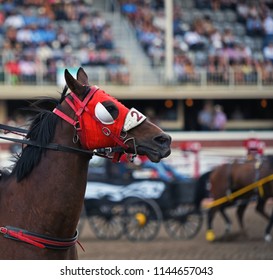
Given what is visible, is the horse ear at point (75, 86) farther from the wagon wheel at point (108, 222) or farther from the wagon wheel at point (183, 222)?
the wagon wheel at point (183, 222)

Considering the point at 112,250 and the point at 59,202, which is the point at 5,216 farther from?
the point at 112,250

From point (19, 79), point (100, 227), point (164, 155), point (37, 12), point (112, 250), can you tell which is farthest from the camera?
point (37, 12)

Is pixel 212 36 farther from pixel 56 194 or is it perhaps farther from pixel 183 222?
pixel 56 194

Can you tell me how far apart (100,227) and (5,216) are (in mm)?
10474

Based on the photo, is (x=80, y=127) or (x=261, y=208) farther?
(x=261, y=208)

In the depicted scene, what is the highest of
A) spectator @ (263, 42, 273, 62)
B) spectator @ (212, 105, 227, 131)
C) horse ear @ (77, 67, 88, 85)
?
spectator @ (263, 42, 273, 62)

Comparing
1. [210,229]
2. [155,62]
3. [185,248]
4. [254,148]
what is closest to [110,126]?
[185,248]

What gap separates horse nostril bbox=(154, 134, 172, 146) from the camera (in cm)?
523

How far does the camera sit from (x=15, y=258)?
5293mm

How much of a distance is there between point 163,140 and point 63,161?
25.1 inches


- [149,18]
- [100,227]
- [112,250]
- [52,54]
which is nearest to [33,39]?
[52,54]

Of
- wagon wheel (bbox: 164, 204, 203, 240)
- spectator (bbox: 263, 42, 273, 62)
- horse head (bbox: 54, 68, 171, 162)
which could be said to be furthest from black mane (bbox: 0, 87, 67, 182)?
spectator (bbox: 263, 42, 273, 62)

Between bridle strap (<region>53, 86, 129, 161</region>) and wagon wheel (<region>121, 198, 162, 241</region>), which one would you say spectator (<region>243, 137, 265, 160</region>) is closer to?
wagon wheel (<region>121, 198, 162, 241</region>)

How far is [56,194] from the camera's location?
5348 millimetres
